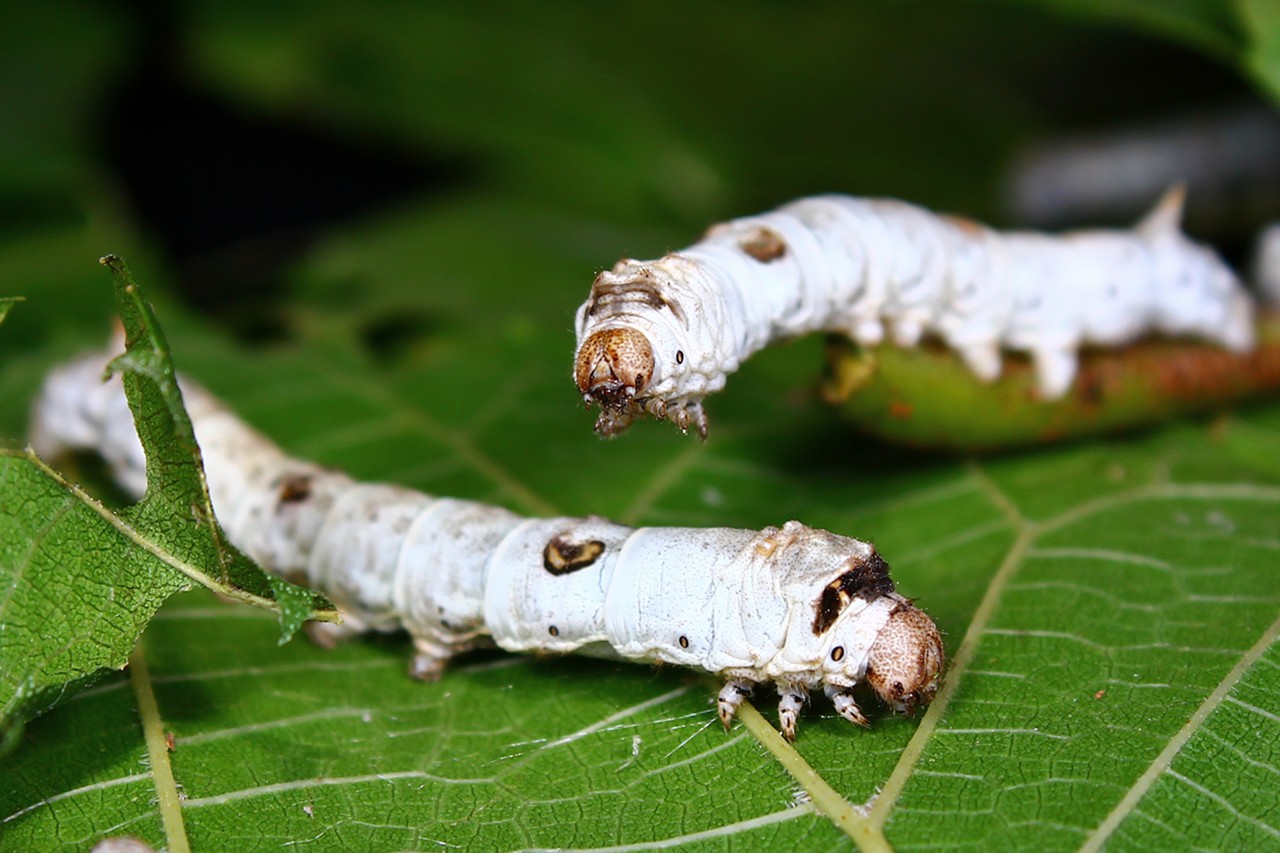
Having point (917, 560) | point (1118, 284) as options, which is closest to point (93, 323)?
point (917, 560)

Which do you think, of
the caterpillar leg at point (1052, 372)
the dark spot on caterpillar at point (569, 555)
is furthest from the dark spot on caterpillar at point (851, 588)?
the caterpillar leg at point (1052, 372)

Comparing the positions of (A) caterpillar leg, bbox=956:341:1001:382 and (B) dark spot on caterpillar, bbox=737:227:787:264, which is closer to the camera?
(B) dark spot on caterpillar, bbox=737:227:787:264

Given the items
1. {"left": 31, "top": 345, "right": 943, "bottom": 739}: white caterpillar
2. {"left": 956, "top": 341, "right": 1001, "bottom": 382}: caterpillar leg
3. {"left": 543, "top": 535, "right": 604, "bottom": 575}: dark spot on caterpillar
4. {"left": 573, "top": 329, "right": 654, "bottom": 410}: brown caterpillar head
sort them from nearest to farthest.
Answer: {"left": 573, "top": 329, "right": 654, "bottom": 410}: brown caterpillar head → {"left": 31, "top": 345, "right": 943, "bottom": 739}: white caterpillar → {"left": 543, "top": 535, "right": 604, "bottom": 575}: dark spot on caterpillar → {"left": 956, "top": 341, "right": 1001, "bottom": 382}: caterpillar leg

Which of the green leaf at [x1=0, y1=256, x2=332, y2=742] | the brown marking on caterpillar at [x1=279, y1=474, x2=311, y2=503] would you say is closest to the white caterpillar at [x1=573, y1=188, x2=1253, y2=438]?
the green leaf at [x1=0, y1=256, x2=332, y2=742]

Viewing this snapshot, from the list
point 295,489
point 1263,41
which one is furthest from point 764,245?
point 1263,41

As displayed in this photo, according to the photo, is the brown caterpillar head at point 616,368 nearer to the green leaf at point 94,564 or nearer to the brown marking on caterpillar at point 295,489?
the green leaf at point 94,564

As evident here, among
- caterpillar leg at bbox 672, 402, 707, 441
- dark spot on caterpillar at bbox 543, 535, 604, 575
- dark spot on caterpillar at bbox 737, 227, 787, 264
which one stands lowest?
dark spot on caterpillar at bbox 543, 535, 604, 575

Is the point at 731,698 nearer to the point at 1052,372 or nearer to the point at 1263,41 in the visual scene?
the point at 1052,372

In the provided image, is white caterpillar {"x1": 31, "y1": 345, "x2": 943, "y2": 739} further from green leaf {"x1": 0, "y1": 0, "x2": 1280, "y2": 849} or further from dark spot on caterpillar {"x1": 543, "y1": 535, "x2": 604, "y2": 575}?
green leaf {"x1": 0, "y1": 0, "x2": 1280, "y2": 849}
